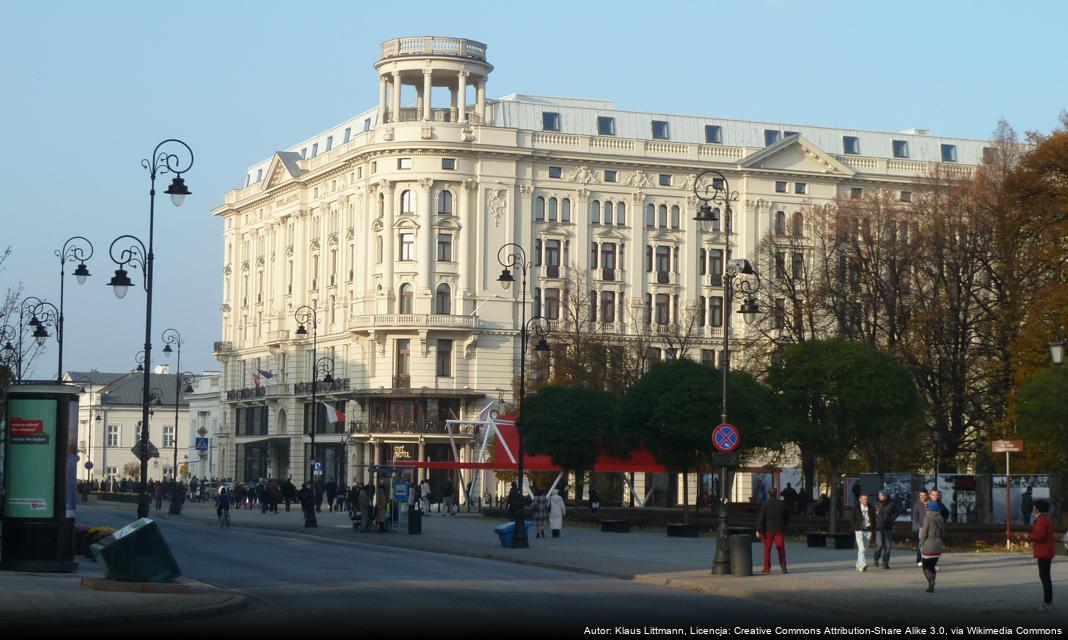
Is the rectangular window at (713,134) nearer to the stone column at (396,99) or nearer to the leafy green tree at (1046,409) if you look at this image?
the stone column at (396,99)

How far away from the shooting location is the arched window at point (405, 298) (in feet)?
308

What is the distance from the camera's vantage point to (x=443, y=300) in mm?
94125

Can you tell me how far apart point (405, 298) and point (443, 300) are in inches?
87.4

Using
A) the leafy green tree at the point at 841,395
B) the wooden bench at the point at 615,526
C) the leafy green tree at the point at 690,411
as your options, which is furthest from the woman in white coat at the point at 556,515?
the leafy green tree at the point at 841,395

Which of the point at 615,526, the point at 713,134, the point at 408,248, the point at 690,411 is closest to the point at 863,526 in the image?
the point at 615,526

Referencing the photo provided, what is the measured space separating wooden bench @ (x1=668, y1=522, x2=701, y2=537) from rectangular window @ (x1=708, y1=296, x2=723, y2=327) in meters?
51.7

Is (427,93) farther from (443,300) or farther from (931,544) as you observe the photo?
(931,544)

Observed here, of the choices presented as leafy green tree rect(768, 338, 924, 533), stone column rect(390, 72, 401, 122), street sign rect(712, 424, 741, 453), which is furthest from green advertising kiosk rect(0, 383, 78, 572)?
stone column rect(390, 72, 401, 122)

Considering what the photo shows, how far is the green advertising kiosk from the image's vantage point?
26625mm

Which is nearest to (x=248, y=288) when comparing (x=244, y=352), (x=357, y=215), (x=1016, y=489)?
(x=244, y=352)

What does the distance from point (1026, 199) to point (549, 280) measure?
150ft

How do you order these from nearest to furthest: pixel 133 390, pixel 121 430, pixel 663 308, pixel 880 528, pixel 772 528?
pixel 772 528 → pixel 880 528 → pixel 663 308 → pixel 121 430 → pixel 133 390

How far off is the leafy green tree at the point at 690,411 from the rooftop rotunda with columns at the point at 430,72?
135ft

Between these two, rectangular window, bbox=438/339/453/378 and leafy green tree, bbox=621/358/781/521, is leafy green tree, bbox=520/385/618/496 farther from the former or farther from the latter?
rectangular window, bbox=438/339/453/378
